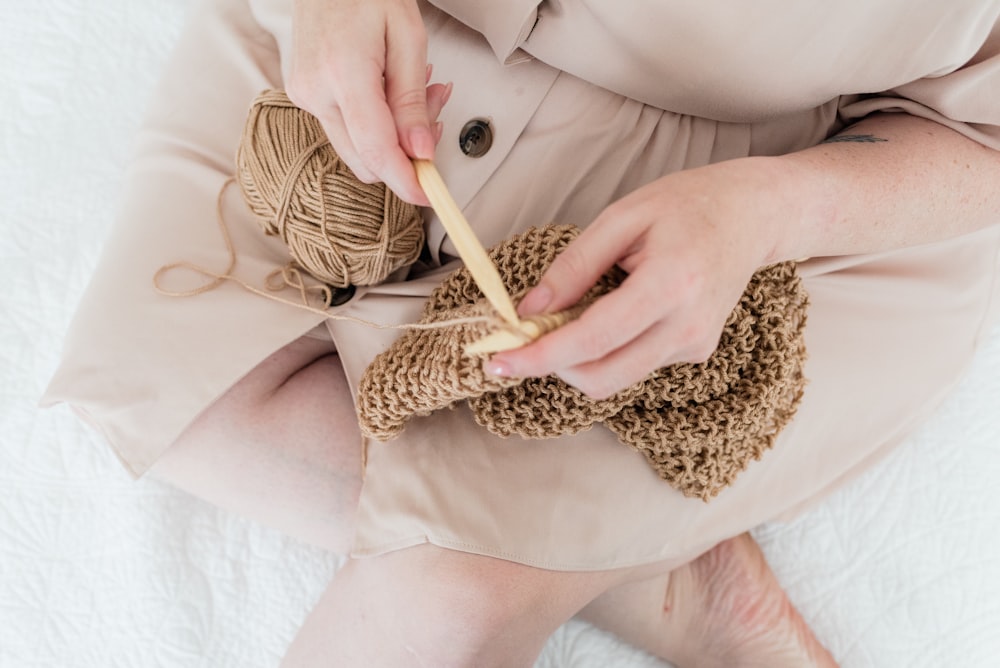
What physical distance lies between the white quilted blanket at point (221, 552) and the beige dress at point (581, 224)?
20 centimetres

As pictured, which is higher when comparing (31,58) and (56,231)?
(31,58)

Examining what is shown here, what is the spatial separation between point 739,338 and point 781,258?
0.08m

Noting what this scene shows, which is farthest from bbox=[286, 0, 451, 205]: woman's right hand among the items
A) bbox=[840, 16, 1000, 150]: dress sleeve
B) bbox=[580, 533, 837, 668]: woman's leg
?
bbox=[580, 533, 837, 668]: woman's leg

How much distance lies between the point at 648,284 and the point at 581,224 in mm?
241

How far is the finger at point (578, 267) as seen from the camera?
49cm

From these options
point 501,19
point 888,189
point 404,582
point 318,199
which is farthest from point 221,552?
point 888,189

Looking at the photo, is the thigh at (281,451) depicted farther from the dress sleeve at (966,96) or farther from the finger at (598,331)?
the dress sleeve at (966,96)

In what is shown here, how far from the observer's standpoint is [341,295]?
2.48ft

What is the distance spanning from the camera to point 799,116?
28.6 inches

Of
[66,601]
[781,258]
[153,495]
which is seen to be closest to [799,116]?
[781,258]

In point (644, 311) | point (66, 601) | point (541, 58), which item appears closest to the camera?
point (644, 311)

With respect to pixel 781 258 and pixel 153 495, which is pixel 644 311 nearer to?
pixel 781 258

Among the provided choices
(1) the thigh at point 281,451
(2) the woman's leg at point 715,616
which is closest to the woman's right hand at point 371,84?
(1) the thigh at point 281,451

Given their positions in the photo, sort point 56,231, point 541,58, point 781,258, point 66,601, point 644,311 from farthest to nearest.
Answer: point 56,231 < point 66,601 < point 541,58 < point 781,258 < point 644,311
